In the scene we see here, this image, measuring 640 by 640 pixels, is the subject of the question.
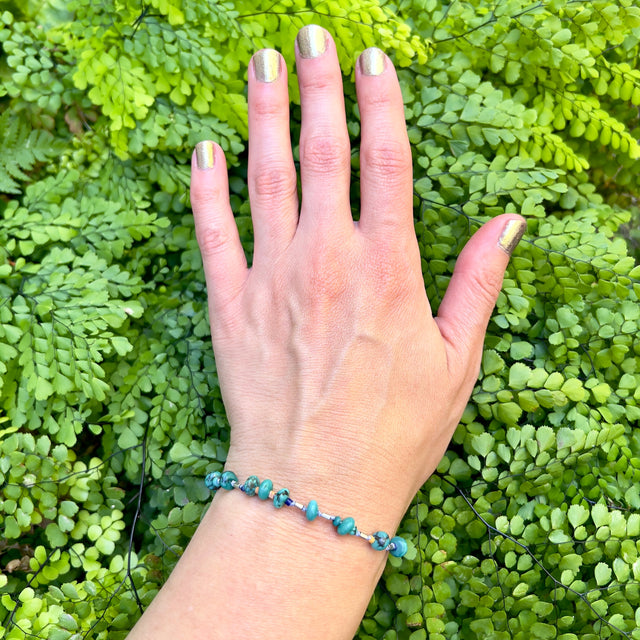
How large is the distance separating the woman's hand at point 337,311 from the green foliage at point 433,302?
20 cm

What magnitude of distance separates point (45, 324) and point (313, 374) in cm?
93

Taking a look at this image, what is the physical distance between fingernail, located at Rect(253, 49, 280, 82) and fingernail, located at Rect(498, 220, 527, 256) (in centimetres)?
84

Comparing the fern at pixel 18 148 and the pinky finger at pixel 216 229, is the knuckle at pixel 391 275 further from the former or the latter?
the fern at pixel 18 148

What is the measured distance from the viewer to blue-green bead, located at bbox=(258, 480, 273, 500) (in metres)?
1.39

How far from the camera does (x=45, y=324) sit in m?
1.78

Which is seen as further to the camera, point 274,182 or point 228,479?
point 274,182

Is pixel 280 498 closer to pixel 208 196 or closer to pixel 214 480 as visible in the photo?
pixel 214 480

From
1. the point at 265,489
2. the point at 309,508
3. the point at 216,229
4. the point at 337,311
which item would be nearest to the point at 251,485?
the point at 265,489

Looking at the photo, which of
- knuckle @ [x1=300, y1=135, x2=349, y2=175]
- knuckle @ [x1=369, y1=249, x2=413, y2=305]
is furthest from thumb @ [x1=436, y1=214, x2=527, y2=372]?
knuckle @ [x1=300, y1=135, x2=349, y2=175]

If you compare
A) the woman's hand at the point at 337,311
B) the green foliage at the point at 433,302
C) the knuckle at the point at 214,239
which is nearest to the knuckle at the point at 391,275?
the woman's hand at the point at 337,311

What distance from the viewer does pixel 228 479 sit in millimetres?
1467

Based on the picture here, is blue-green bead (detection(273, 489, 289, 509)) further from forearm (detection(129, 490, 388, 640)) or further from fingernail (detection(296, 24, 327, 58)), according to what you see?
fingernail (detection(296, 24, 327, 58))

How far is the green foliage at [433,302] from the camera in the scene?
5.37 feet

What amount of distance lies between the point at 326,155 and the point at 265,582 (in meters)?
1.16
